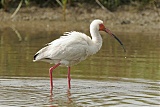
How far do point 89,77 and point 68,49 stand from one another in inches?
45.7

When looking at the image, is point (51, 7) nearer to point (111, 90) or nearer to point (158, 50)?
point (158, 50)

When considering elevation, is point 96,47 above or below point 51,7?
below

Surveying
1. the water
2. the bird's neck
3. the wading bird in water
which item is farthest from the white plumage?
the water

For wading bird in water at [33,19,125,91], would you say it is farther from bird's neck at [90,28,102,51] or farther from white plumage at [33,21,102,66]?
bird's neck at [90,28,102,51]

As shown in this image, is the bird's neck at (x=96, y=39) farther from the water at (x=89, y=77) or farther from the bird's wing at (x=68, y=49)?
the water at (x=89, y=77)

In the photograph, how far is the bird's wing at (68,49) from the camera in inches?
471

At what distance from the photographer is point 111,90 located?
37.6ft

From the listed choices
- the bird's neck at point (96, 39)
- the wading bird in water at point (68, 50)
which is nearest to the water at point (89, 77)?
the wading bird in water at point (68, 50)

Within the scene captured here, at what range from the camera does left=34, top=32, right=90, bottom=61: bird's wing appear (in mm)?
11953

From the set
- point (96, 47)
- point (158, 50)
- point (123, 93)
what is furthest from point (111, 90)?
point (158, 50)

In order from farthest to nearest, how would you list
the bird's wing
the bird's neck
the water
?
the bird's neck, the bird's wing, the water

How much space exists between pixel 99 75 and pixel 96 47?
1.01 m

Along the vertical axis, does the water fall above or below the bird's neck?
below

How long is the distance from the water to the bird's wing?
55 centimetres
